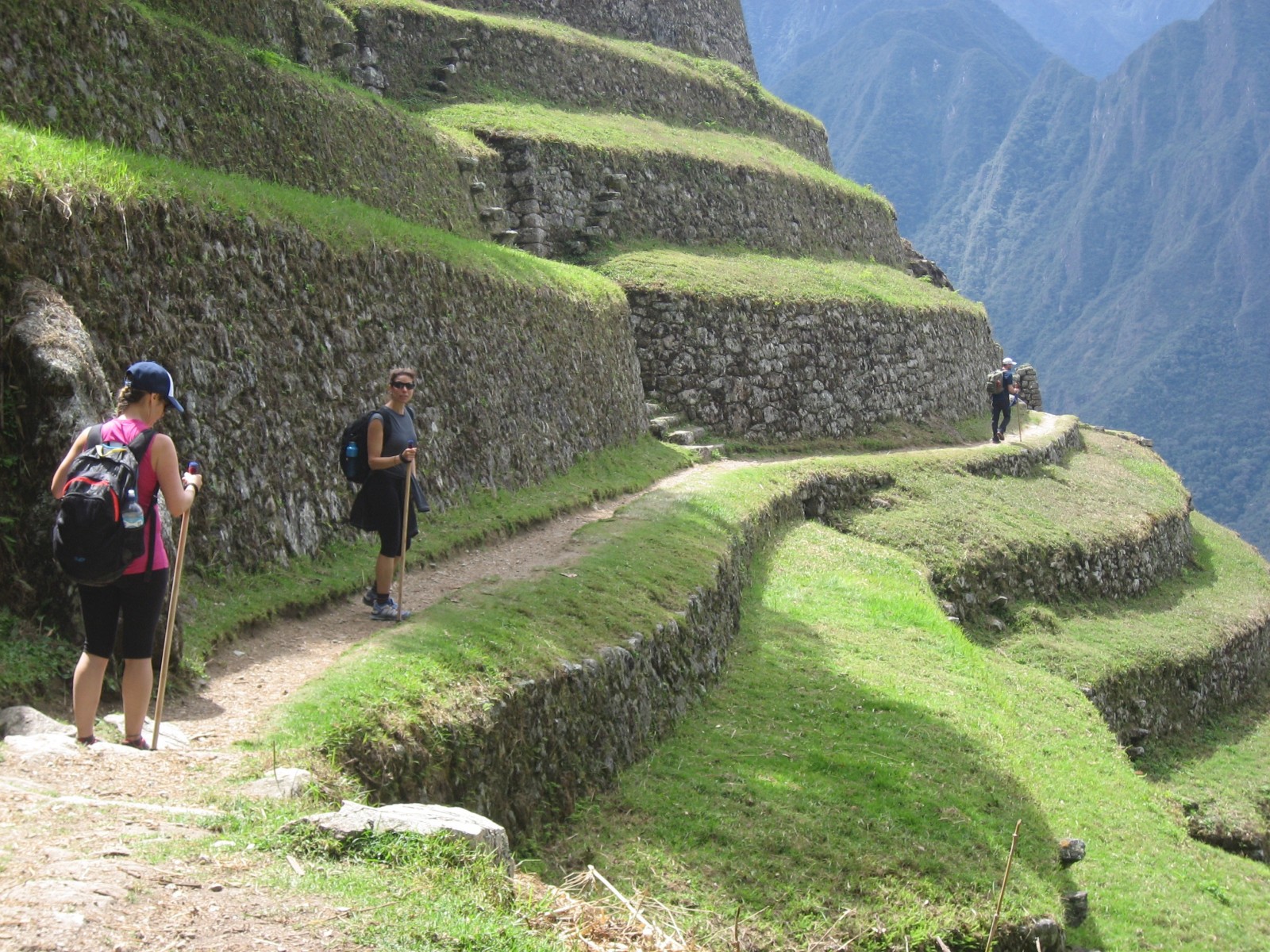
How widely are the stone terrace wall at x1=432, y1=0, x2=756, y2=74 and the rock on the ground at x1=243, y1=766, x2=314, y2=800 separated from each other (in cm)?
2959

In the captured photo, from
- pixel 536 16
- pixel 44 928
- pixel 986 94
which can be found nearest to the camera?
pixel 44 928

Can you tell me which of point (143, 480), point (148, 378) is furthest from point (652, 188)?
point (143, 480)

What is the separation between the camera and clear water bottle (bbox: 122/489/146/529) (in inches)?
251

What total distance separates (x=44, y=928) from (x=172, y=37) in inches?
509

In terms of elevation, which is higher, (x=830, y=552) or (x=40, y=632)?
(x=40, y=632)

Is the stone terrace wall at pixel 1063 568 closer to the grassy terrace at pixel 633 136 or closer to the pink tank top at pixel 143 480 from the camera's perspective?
the grassy terrace at pixel 633 136

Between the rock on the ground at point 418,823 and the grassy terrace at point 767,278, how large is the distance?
20.5 meters

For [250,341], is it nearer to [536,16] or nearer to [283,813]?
[283,813]

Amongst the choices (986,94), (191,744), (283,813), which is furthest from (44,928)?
(986,94)

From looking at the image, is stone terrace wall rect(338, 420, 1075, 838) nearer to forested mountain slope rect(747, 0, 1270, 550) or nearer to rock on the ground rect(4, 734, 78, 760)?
rock on the ground rect(4, 734, 78, 760)

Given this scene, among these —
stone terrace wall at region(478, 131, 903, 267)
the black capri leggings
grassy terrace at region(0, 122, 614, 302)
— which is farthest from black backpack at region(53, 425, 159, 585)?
stone terrace wall at region(478, 131, 903, 267)

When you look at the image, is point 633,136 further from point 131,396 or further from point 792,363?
point 131,396

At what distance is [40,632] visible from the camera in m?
7.54

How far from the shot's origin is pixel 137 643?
6.73 m
